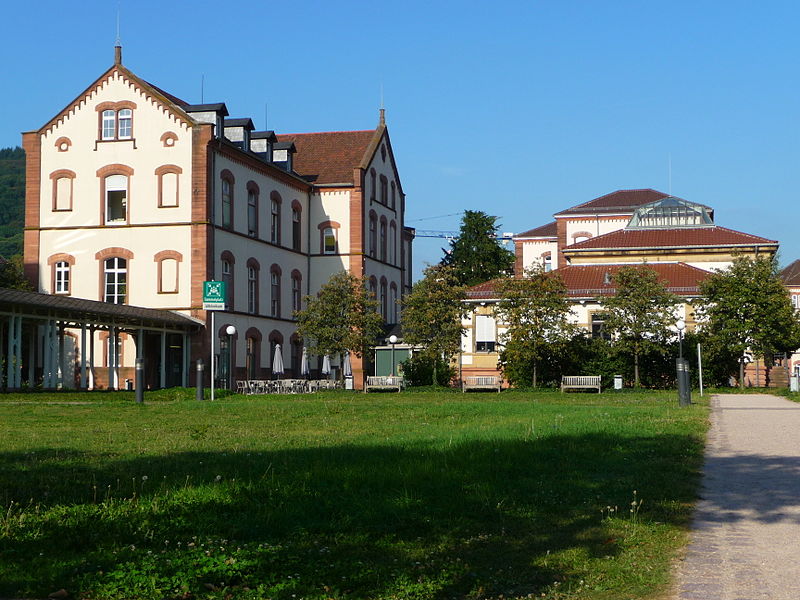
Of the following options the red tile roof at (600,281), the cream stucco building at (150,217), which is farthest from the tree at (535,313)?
the cream stucco building at (150,217)

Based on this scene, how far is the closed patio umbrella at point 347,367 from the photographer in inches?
2145

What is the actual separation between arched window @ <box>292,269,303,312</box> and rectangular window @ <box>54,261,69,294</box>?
1337 cm

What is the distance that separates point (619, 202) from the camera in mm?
89375

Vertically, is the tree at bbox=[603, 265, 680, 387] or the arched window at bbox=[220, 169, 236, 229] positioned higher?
the arched window at bbox=[220, 169, 236, 229]

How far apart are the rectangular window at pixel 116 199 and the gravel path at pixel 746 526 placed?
40381mm

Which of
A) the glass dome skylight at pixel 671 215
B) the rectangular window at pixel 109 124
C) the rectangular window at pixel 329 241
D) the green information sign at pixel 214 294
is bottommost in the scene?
the green information sign at pixel 214 294

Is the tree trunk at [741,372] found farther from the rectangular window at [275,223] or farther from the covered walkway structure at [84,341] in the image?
the rectangular window at [275,223]

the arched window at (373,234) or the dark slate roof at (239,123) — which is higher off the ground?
the dark slate roof at (239,123)

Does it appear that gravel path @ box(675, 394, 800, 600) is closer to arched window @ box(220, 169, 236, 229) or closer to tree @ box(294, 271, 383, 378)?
tree @ box(294, 271, 383, 378)

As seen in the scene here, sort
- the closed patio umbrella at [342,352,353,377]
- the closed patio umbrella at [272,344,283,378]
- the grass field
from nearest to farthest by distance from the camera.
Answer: the grass field < the closed patio umbrella at [272,344,283,378] < the closed patio umbrella at [342,352,353,377]

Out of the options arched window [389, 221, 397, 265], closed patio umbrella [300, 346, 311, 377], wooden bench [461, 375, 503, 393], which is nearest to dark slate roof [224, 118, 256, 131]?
closed patio umbrella [300, 346, 311, 377]

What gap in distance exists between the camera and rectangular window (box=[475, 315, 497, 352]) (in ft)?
178

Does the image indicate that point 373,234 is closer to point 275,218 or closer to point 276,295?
point 275,218

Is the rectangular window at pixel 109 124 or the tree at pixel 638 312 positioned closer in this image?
the tree at pixel 638 312
